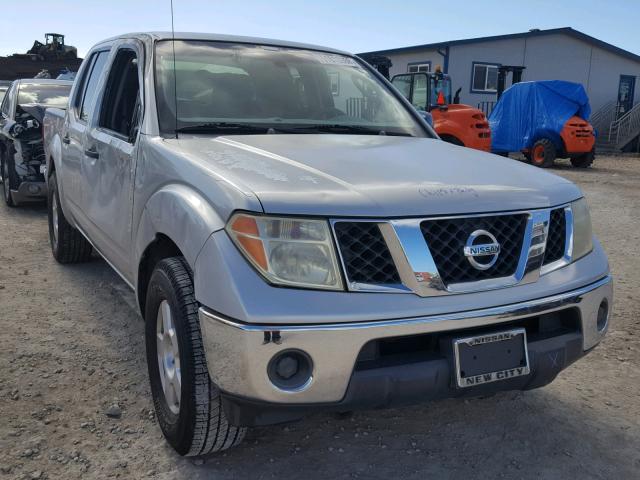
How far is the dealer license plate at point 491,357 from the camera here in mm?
2152

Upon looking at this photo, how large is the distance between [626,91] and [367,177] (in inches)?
1121

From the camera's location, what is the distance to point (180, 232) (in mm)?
2326

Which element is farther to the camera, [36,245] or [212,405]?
[36,245]

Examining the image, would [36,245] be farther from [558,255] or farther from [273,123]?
[558,255]

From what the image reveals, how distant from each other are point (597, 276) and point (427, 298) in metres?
0.89

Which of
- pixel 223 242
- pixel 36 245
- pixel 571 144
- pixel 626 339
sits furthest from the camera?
pixel 571 144

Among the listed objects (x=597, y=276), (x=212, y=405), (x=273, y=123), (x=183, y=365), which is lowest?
(x=212, y=405)

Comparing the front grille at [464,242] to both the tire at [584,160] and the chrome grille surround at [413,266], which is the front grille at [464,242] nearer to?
the chrome grille surround at [413,266]

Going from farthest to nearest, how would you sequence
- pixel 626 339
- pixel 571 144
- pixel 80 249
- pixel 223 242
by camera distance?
1. pixel 571 144
2. pixel 80 249
3. pixel 626 339
4. pixel 223 242

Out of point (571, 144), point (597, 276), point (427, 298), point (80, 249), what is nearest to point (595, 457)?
point (597, 276)

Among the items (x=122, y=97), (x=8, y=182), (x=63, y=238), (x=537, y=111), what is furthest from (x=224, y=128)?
(x=537, y=111)

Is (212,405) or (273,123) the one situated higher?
(273,123)

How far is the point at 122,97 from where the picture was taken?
362 centimetres

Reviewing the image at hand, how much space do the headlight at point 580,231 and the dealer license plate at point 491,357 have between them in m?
0.50
